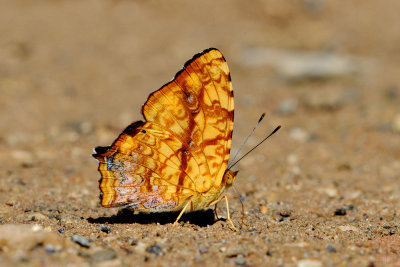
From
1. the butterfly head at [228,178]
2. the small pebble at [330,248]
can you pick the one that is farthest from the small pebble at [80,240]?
the small pebble at [330,248]

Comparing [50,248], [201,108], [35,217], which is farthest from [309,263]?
[35,217]

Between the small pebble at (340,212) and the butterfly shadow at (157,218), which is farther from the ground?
the butterfly shadow at (157,218)

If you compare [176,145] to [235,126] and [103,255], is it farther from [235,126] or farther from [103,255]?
[235,126]

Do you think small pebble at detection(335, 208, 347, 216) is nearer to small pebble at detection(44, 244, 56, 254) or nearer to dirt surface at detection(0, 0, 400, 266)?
dirt surface at detection(0, 0, 400, 266)

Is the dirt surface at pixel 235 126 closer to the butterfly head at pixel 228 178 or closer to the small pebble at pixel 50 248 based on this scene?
the small pebble at pixel 50 248

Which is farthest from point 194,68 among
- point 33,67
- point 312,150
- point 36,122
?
point 33,67

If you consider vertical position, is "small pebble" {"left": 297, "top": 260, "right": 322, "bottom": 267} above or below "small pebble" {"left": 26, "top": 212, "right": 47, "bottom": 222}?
below

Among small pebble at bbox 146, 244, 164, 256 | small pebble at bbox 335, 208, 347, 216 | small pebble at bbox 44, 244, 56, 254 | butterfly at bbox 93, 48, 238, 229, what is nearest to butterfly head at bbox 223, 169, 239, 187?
butterfly at bbox 93, 48, 238, 229
